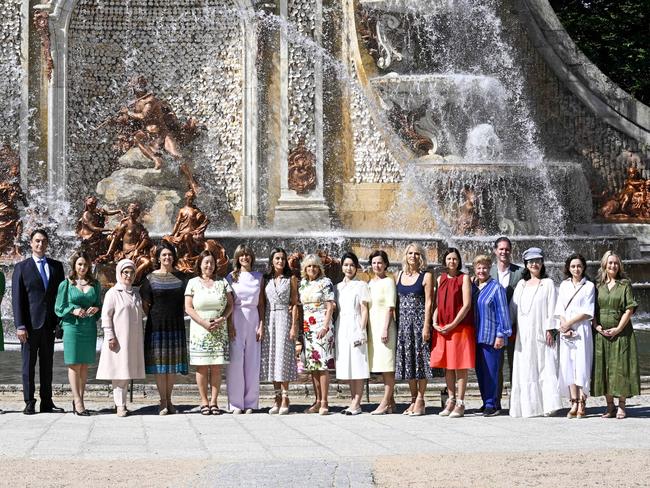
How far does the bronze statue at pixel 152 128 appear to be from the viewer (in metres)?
24.7

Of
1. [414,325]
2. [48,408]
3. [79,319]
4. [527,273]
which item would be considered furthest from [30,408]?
[527,273]

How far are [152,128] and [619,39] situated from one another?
536 inches

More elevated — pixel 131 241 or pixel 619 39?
pixel 619 39

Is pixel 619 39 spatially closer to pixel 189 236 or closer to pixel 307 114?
pixel 307 114

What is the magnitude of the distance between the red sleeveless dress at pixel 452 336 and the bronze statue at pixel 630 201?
44.0 ft

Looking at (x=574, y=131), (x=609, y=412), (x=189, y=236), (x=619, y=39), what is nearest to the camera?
(x=609, y=412)

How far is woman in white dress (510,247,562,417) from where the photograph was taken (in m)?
11.7

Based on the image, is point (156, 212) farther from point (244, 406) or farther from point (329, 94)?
point (244, 406)

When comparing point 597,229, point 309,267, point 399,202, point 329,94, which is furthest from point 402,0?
point 309,267

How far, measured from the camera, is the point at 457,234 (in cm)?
2222

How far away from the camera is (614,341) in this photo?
38.7 ft

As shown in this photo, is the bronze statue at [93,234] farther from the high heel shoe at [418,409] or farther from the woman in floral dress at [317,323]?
the high heel shoe at [418,409]

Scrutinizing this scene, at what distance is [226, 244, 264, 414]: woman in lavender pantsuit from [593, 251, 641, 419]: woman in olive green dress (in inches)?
121

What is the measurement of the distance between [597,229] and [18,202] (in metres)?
10.6
